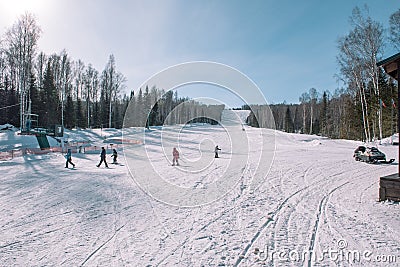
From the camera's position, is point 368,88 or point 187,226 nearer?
point 187,226

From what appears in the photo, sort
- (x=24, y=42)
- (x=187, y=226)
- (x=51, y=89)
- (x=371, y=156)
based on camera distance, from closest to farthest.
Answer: (x=187, y=226) → (x=371, y=156) → (x=24, y=42) → (x=51, y=89)

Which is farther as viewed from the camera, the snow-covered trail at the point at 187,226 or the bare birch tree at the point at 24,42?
the bare birch tree at the point at 24,42

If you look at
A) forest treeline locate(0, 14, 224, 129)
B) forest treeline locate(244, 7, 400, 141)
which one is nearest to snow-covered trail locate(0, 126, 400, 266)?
forest treeline locate(244, 7, 400, 141)

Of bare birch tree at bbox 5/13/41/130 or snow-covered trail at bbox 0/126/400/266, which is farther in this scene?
bare birch tree at bbox 5/13/41/130

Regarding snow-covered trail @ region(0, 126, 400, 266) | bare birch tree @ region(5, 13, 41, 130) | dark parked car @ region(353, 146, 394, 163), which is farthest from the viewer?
bare birch tree @ region(5, 13, 41, 130)

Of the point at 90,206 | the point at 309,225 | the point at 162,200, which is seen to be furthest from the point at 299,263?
the point at 90,206

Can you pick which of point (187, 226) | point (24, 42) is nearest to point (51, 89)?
point (24, 42)

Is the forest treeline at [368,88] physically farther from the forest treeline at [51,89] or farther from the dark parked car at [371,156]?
the forest treeline at [51,89]

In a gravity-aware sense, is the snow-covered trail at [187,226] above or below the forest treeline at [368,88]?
below

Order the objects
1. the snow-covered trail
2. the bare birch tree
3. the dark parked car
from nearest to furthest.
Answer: the snow-covered trail → the dark parked car → the bare birch tree

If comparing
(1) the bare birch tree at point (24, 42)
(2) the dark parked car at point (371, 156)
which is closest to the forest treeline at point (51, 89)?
(1) the bare birch tree at point (24, 42)

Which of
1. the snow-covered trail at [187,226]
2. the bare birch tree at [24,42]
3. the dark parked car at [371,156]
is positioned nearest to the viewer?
the snow-covered trail at [187,226]

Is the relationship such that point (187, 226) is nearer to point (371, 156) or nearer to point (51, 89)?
point (371, 156)

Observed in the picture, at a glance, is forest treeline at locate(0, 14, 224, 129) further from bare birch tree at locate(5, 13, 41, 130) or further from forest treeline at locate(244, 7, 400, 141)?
forest treeline at locate(244, 7, 400, 141)
